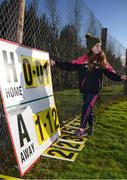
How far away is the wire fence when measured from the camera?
3.82 metres

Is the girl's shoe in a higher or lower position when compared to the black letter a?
lower

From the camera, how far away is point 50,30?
541 centimetres

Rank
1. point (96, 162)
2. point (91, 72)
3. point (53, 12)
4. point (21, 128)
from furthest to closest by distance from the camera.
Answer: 1. point (53, 12)
2. point (91, 72)
3. point (96, 162)
4. point (21, 128)

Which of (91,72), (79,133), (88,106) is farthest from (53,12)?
(79,133)

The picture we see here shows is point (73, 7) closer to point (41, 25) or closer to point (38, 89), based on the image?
point (41, 25)

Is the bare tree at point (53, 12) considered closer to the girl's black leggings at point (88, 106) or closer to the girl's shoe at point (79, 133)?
the girl's black leggings at point (88, 106)

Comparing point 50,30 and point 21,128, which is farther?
point 50,30

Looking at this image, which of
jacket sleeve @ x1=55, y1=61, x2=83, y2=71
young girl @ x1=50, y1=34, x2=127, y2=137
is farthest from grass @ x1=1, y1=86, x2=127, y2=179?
jacket sleeve @ x1=55, y1=61, x2=83, y2=71

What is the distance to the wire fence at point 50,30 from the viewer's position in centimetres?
382

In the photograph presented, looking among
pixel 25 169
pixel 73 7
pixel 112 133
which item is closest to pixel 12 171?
pixel 25 169

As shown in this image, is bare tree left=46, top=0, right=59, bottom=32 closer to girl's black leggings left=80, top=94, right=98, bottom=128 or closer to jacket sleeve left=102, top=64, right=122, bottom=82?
jacket sleeve left=102, top=64, right=122, bottom=82

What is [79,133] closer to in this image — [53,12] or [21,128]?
[21,128]

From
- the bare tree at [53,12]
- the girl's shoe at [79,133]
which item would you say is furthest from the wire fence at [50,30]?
the girl's shoe at [79,133]

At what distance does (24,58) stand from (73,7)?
12.8 feet
